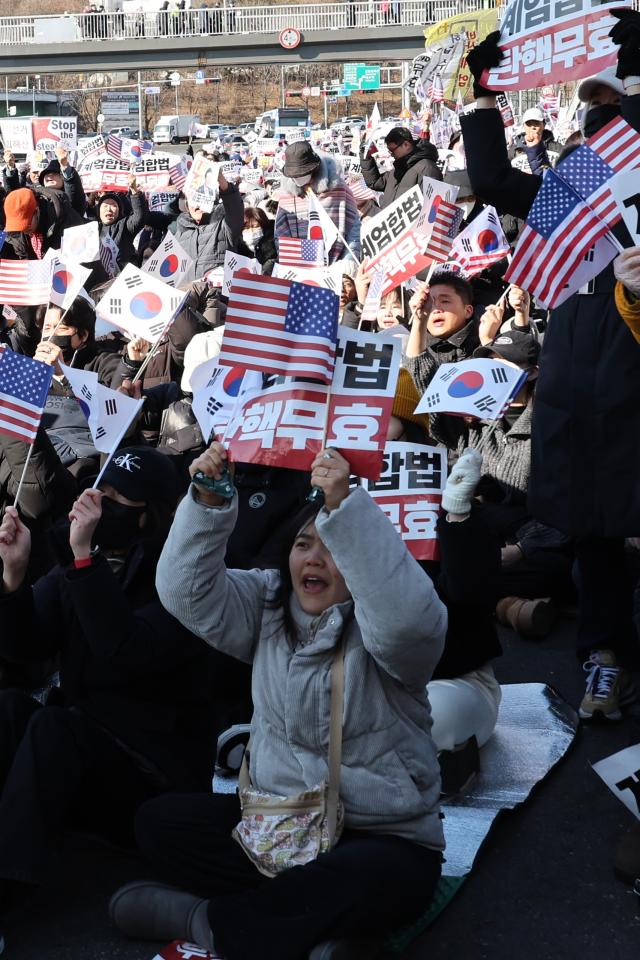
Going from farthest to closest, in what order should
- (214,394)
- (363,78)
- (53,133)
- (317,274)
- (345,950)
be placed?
(363,78) → (53,133) → (317,274) → (214,394) → (345,950)

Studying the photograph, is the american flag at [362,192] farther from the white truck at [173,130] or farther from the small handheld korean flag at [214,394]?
the white truck at [173,130]

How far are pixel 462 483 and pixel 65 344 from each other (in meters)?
4.53

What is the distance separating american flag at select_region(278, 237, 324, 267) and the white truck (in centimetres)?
3370

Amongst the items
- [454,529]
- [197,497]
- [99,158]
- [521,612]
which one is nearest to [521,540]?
[521,612]

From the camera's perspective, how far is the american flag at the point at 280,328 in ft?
10.7

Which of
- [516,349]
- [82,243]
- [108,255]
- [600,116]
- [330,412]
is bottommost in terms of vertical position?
[108,255]

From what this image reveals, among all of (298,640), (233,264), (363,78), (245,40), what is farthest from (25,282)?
(245,40)

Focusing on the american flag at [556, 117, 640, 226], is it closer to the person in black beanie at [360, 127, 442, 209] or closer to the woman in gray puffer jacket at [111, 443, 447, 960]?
the woman in gray puffer jacket at [111, 443, 447, 960]

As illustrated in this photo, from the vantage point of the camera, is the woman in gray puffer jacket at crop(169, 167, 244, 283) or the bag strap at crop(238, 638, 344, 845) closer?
the bag strap at crop(238, 638, 344, 845)

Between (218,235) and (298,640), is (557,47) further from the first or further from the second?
(218,235)

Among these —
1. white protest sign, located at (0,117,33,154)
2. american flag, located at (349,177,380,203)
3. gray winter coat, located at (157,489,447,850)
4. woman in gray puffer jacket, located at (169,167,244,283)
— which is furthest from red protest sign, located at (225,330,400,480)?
white protest sign, located at (0,117,33,154)

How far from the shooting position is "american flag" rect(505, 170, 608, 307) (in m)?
3.62

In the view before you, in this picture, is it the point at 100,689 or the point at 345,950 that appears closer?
the point at 345,950

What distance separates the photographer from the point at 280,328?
334 cm
